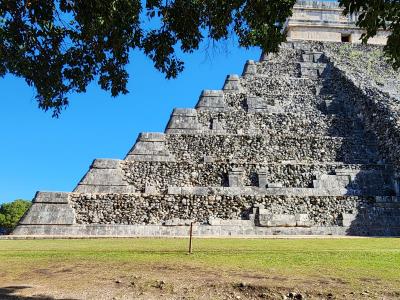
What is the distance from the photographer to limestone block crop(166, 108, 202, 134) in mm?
16625

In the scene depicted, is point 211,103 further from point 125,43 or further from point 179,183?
point 125,43

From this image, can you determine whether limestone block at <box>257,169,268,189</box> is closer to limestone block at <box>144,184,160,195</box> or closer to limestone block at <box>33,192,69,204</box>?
limestone block at <box>144,184,160,195</box>

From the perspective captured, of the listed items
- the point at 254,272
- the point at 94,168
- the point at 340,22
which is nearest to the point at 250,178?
the point at 94,168

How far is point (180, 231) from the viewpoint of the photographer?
11.9m

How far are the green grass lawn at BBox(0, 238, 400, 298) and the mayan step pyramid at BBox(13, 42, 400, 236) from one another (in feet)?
13.2

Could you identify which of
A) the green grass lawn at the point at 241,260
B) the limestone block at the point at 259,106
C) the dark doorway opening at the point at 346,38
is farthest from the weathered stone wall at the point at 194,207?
the dark doorway opening at the point at 346,38

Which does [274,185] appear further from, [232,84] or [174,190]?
[232,84]

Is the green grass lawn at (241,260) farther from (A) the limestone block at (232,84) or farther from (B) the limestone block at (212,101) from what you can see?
(A) the limestone block at (232,84)

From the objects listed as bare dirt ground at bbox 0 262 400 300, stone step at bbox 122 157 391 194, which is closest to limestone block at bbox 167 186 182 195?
stone step at bbox 122 157 391 194

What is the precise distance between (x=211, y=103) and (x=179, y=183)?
557cm

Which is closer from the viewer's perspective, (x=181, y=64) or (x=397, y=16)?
(x=397, y=16)

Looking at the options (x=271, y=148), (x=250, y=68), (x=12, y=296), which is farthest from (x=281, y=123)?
(x=12, y=296)

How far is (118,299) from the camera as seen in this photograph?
15.1 ft

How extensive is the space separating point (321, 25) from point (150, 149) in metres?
16.2
